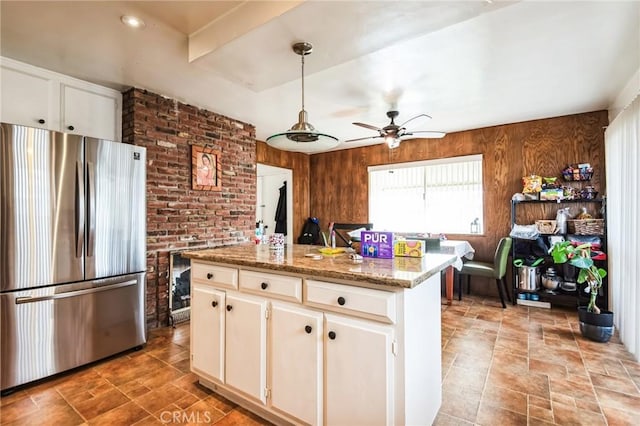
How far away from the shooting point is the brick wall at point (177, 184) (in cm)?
327

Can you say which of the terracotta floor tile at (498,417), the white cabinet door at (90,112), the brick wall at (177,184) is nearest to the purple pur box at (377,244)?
the terracotta floor tile at (498,417)

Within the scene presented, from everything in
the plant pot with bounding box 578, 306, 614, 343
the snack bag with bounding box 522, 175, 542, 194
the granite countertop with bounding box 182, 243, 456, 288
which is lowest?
the plant pot with bounding box 578, 306, 614, 343

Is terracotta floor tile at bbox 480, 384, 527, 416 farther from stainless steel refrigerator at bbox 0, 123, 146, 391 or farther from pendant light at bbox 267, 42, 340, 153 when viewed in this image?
stainless steel refrigerator at bbox 0, 123, 146, 391

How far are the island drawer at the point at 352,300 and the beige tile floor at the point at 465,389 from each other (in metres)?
0.92

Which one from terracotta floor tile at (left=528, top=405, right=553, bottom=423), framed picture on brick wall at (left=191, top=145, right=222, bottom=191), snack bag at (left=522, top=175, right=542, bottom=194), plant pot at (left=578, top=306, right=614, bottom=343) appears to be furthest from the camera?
snack bag at (left=522, top=175, right=542, bottom=194)

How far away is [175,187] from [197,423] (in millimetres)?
2476

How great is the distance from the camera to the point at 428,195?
5191 millimetres

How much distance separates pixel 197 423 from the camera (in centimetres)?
181

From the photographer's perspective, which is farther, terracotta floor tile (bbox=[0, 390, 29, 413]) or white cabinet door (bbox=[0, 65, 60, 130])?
white cabinet door (bbox=[0, 65, 60, 130])

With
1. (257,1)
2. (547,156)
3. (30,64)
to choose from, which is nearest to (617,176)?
(547,156)

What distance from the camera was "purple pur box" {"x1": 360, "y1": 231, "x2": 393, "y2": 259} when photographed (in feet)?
6.16

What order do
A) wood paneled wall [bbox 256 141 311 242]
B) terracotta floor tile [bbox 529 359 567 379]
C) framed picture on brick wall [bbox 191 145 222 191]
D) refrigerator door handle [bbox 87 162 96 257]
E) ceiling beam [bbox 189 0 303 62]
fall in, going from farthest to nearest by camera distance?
wood paneled wall [bbox 256 141 311 242], framed picture on brick wall [bbox 191 145 222 191], refrigerator door handle [bbox 87 162 96 257], terracotta floor tile [bbox 529 359 567 379], ceiling beam [bbox 189 0 303 62]

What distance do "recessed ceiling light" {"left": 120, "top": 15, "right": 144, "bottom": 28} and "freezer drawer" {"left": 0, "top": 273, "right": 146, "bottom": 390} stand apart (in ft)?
6.48

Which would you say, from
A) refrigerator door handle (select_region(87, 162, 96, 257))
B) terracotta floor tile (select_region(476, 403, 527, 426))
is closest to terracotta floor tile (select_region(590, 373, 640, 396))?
terracotta floor tile (select_region(476, 403, 527, 426))
